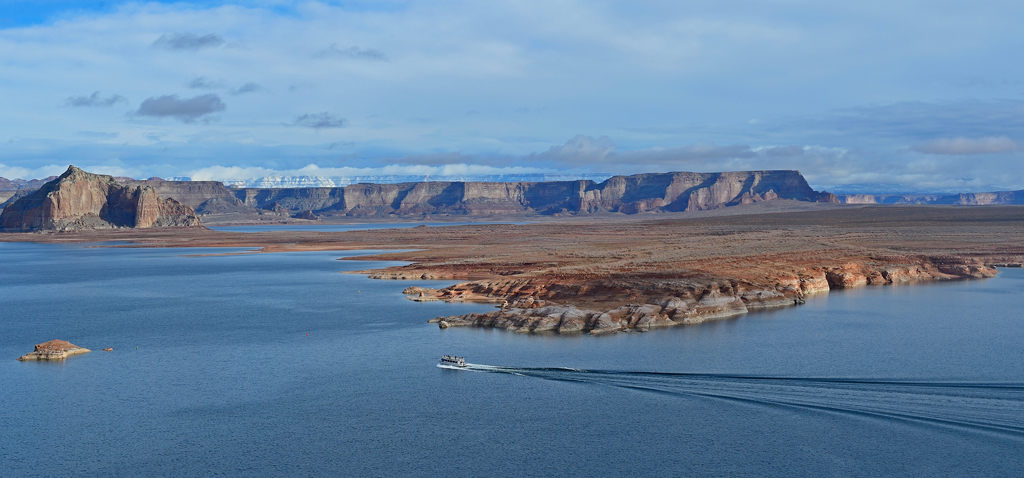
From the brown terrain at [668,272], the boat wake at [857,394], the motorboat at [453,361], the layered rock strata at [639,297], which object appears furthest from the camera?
the brown terrain at [668,272]

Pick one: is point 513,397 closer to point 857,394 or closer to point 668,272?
point 857,394

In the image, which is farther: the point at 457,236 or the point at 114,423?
the point at 457,236

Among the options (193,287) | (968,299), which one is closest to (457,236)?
(193,287)

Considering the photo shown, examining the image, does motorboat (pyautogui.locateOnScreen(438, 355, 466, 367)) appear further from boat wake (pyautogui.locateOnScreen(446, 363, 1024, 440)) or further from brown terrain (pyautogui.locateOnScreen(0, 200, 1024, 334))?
brown terrain (pyautogui.locateOnScreen(0, 200, 1024, 334))

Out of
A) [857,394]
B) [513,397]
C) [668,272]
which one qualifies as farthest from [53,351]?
[668,272]

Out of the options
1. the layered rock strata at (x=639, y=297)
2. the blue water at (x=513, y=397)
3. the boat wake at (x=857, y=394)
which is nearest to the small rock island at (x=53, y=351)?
the blue water at (x=513, y=397)

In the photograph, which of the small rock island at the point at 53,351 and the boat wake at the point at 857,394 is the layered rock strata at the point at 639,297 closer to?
the boat wake at the point at 857,394

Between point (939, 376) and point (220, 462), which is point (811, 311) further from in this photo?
point (220, 462)
